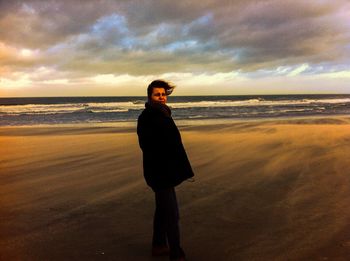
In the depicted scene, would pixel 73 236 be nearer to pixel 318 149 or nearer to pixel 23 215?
pixel 23 215

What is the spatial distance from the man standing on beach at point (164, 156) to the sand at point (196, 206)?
493 millimetres

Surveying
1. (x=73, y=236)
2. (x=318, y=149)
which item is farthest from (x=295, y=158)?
(x=73, y=236)

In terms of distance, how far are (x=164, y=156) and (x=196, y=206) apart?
1.91 metres

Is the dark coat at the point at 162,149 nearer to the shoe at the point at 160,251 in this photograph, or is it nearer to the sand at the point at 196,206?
the shoe at the point at 160,251

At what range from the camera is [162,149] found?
3502 mm

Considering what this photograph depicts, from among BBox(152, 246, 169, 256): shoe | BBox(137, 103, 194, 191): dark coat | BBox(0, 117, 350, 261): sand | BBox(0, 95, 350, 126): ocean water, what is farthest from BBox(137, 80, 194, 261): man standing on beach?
BBox(0, 95, 350, 126): ocean water

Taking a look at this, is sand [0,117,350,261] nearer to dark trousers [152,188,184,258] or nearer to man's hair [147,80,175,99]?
dark trousers [152,188,184,258]

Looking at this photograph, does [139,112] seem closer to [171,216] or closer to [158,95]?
[158,95]

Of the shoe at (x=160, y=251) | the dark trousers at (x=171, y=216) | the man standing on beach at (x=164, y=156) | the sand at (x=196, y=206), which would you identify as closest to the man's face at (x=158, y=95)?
the man standing on beach at (x=164, y=156)

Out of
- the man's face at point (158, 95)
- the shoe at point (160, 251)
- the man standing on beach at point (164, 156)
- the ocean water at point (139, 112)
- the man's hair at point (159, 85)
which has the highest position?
the man's hair at point (159, 85)

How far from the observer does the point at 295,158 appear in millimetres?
8461

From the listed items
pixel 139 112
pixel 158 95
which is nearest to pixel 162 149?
pixel 158 95

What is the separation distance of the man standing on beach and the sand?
0.49 meters

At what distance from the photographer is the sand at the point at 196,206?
12.8 feet
